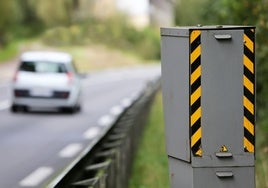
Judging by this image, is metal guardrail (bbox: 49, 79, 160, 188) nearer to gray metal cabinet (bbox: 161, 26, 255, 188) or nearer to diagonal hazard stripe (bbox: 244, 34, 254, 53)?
gray metal cabinet (bbox: 161, 26, 255, 188)

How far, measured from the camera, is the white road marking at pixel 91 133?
67.1ft

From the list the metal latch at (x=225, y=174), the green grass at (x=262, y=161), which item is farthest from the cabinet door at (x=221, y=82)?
the green grass at (x=262, y=161)

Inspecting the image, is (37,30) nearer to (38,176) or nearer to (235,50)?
(38,176)

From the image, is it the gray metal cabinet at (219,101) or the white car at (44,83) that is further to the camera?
the white car at (44,83)

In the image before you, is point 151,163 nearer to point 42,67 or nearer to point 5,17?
point 42,67

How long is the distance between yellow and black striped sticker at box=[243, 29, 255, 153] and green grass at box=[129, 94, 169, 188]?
4663mm

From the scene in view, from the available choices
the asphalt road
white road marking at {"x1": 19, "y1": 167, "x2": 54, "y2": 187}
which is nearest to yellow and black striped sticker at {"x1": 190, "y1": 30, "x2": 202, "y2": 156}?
the asphalt road

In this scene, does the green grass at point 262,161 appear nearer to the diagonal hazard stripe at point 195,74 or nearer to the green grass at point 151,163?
the green grass at point 151,163

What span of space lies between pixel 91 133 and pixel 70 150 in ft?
11.7

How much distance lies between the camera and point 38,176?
46.5 feet

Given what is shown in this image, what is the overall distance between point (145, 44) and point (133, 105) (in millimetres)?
73558

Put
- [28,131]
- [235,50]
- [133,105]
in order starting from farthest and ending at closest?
[28,131] → [133,105] → [235,50]

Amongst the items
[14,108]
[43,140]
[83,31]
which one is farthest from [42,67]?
[83,31]

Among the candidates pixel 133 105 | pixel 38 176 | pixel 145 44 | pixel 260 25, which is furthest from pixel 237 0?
pixel 145 44
